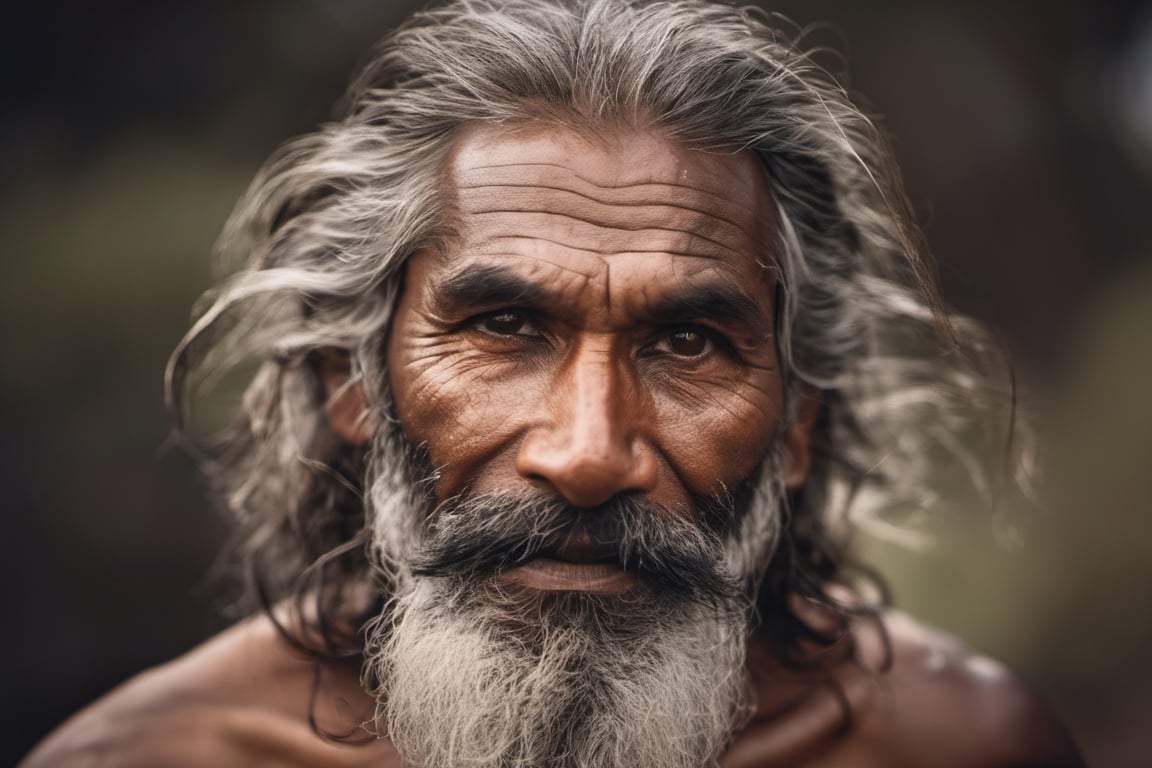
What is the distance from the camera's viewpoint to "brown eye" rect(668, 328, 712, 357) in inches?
81.0

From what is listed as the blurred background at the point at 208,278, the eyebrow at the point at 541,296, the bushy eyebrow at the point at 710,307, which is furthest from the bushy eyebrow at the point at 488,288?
the blurred background at the point at 208,278

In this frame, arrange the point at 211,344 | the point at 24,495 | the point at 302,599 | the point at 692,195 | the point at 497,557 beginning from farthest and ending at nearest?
1. the point at 24,495
2. the point at 211,344
3. the point at 302,599
4. the point at 692,195
5. the point at 497,557

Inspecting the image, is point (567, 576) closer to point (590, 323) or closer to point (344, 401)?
point (590, 323)

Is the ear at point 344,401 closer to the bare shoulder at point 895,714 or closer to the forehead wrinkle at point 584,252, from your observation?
the forehead wrinkle at point 584,252

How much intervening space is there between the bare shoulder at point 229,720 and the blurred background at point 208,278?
2.36 m

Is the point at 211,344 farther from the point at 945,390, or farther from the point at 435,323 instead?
the point at 945,390

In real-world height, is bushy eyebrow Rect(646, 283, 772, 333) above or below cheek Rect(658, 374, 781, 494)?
above

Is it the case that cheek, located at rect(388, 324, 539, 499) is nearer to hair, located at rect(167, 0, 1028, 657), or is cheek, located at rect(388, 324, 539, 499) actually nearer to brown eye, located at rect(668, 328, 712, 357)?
hair, located at rect(167, 0, 1028, 657)

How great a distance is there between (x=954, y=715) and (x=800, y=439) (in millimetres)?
888

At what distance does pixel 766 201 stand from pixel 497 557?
974 mm

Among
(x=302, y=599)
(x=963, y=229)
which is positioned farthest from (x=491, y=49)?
(x=963, y=229)

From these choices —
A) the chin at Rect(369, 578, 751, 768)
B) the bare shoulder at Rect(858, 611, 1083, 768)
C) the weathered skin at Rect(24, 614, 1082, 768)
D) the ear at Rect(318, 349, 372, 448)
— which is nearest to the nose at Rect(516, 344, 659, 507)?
the chin at Rect(369, 578, 751, 768)

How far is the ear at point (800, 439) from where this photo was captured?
2457 millimetres

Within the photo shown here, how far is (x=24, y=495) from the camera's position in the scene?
4574 mm
